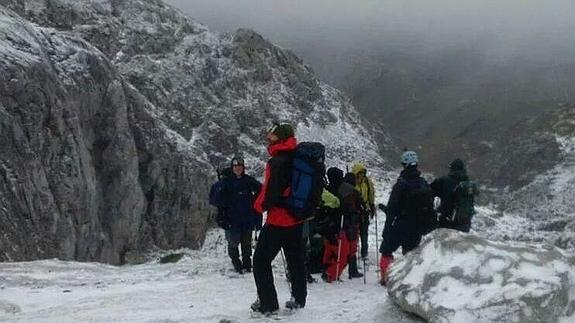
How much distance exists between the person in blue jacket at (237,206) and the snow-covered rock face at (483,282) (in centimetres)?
454

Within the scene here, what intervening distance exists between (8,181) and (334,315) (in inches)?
560

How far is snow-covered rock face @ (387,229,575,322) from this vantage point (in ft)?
22.1

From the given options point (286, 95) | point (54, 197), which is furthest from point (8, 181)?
point (286, 95)

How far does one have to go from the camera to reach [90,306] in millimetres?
8953

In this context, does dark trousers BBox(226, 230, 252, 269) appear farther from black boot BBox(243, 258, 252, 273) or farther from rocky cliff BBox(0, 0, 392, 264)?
rocky cliff BBox(0, 0, 392, 264)

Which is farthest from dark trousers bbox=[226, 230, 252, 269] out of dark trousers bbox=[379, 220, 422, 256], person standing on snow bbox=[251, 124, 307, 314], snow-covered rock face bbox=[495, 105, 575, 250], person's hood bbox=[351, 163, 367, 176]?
snow-covered rock face bbox=[495, 105, 575, 250]

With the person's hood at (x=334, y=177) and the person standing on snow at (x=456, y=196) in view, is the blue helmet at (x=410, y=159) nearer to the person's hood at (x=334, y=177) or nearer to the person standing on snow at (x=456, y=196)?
the person standing on snow at (x=456, y=196)

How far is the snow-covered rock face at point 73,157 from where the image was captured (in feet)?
67.8

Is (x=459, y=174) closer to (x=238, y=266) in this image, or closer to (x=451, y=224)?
(x=451, y=224)

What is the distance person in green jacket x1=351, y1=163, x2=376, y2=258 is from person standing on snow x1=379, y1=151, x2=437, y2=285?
5.38 feet

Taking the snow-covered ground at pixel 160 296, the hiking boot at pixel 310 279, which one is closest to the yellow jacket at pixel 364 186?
the snow-covered ground at pixel 160 296

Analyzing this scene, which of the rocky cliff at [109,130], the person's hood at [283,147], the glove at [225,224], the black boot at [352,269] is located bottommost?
the black boot at [352,269]

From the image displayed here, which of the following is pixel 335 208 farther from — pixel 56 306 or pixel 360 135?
pixel 360 135

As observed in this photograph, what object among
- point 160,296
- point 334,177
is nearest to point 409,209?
point 334,177
